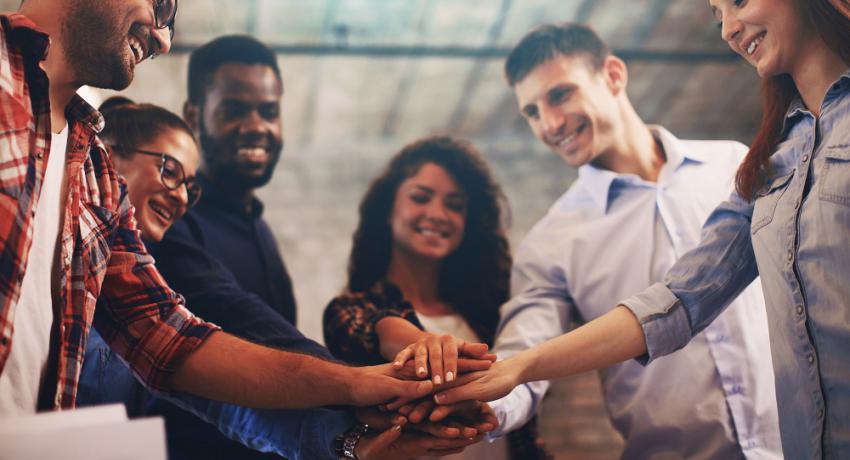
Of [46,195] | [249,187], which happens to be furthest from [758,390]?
[46,195]

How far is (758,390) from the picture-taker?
6.95 feet

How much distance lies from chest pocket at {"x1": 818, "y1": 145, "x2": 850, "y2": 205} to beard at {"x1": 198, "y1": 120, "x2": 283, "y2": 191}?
63.4 inches

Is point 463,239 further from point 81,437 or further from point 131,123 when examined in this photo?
point 81,437

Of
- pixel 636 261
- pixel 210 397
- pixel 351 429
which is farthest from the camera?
pixel 636 261

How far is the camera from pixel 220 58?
7.98ft

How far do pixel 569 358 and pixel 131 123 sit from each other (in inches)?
53.2

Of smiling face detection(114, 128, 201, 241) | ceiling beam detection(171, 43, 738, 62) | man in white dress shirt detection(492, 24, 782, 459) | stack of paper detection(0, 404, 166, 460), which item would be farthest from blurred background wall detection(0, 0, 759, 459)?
stack of paper detection(0, 404, 166, 460)

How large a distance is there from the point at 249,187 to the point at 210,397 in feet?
2.85

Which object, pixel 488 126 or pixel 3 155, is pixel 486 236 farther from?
pixel 3 155

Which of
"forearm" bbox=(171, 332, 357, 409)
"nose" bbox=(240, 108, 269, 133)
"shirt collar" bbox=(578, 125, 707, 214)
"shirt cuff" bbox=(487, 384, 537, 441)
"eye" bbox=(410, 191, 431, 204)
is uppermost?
"nose" bbox=(240, 108, 269, 133)

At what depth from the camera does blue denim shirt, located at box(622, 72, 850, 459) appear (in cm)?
146

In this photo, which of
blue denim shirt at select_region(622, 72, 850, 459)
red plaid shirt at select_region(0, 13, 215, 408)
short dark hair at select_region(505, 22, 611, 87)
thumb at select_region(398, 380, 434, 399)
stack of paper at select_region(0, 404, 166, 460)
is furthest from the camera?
short dark hair at select_region(505, 22, 611, 87)

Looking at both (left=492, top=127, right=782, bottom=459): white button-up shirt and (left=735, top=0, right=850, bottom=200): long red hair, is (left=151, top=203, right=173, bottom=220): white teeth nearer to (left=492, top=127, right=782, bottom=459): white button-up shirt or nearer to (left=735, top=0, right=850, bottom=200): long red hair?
(left=492, top=127, right=782, bottom=459): white button-up shirt

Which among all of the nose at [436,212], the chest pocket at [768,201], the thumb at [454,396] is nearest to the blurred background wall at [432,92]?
the nose at [436,212]
